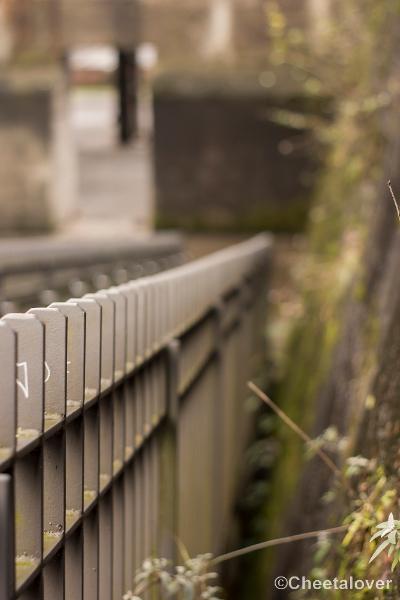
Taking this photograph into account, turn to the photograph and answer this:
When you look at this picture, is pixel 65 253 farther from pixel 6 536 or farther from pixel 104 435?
pixel 6 536

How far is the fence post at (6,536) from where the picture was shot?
177 cm

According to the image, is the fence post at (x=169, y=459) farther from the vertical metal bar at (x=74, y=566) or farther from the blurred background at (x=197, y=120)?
the blurred background at (x=197, y=120)

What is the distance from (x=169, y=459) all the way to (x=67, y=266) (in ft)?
19.8

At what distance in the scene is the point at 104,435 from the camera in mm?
2775

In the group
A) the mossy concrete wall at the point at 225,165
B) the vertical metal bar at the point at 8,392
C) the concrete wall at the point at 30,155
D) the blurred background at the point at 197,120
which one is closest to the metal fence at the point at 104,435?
the vertical metal bar at the point at 8,392

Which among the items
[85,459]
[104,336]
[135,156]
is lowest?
[135,156]

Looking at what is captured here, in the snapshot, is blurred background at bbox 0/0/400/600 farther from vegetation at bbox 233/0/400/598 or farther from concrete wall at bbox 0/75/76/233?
vegetation at bbox 233/0/400/598

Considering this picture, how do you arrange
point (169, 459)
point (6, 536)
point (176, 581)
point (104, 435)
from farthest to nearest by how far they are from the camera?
point (169, 459) → point (176, 581) → point (104, 435) → point (6, 536)

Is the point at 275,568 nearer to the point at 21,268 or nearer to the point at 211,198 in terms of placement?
the point at 21,268

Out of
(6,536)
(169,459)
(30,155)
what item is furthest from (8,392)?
(30,155)

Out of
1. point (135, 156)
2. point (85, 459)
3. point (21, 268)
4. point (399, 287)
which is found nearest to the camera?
point (85, 459)

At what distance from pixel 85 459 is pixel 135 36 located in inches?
652

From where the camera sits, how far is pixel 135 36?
728 inches

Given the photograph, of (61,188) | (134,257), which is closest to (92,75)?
(61,188)
